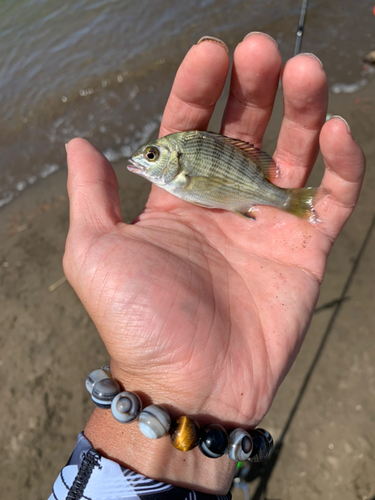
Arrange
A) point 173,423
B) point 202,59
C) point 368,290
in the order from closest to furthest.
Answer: point 173,423 < point 202,59 < point 368,290

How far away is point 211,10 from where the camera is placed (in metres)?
8.72

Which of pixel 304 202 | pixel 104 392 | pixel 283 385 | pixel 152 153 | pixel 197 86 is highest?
pixel 197 86

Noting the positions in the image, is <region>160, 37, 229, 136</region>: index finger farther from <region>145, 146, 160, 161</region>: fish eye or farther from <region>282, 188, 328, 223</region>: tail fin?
<region>282, 188, 328, 223</region>: tail fin

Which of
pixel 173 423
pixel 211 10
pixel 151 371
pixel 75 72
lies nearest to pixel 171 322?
pixel 151 371

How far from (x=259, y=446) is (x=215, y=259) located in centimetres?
147

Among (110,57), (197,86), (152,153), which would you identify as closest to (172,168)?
(152,153)

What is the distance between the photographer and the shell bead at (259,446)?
2393mm

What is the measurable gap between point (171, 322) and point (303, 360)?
2368mm

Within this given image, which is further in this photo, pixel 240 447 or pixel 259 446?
pixel 259 446

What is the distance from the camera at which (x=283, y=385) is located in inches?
152

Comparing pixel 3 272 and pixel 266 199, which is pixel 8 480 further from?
pixel 266 199

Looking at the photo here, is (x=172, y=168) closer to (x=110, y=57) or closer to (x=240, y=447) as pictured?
(x=240, y=447)

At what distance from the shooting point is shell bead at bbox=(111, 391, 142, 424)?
7.40 ft

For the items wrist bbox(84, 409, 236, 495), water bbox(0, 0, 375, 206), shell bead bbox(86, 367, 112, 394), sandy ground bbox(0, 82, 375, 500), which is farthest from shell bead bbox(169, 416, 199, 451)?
water bbox(0, 0, 375, 206)
